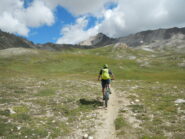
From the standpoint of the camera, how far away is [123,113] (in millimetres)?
15570

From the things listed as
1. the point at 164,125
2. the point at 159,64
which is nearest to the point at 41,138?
the point at 164,125

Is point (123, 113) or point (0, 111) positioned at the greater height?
point (0, 111)

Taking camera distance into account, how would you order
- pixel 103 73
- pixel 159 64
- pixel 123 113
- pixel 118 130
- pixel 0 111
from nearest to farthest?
pixel 118 130 < pixel 0 111 < pixel 123 113 < pixel 103 73 < pixel 159 64

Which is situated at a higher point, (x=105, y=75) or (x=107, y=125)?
(x=105, y=75)

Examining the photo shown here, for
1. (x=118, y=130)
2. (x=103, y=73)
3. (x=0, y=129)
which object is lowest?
(x=118, y=130)

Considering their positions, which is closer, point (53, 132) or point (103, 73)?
point (53, 132)

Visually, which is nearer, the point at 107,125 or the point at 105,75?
the point at 107,125

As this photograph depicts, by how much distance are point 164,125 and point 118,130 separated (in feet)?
11.7

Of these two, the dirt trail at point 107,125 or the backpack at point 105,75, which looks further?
the backpack at point 105,75

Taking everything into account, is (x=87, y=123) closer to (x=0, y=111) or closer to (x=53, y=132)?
(x=53, y=132)

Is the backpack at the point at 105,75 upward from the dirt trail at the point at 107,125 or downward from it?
upward

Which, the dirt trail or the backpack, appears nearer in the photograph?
the dirt trail

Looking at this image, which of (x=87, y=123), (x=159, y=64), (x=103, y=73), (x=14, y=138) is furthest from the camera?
(x=159, y=64)

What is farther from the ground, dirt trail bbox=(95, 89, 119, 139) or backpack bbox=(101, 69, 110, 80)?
backpack bbox=(101, 69, 110, 80)
